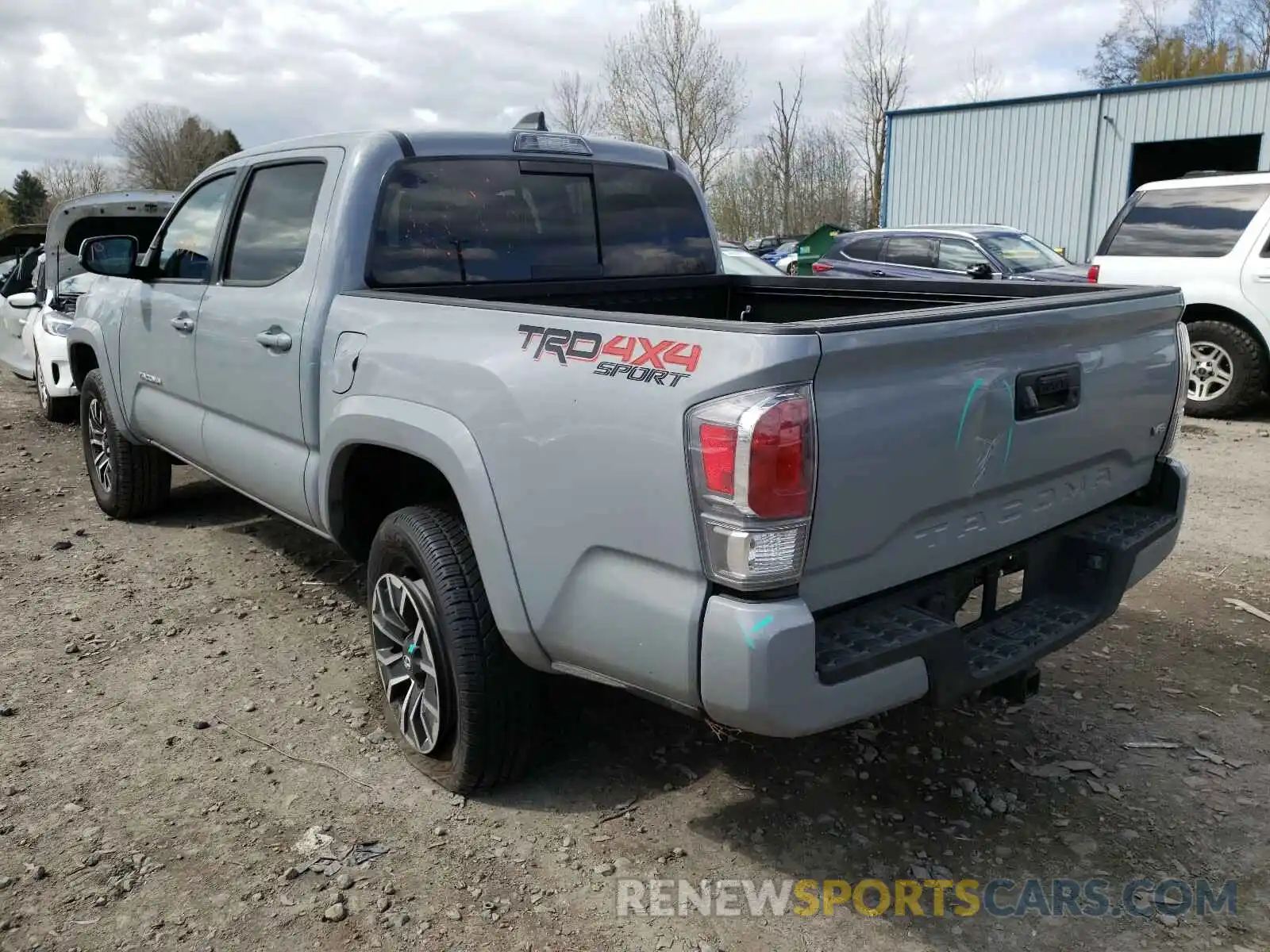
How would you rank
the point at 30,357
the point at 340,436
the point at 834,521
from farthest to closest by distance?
1. the point at 30,357
2. the point at 340,436
3. the point at 834,521

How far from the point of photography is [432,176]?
3.64m

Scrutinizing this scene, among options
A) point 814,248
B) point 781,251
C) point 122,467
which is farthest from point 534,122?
point 781,251

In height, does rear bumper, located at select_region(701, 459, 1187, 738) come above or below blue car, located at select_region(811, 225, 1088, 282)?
below

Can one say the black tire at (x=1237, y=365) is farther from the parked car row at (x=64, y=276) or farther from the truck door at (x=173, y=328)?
the parked car row at (x=64, y=276)

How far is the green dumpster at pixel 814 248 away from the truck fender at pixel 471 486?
10867mm

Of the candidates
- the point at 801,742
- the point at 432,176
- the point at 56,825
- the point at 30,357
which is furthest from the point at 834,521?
the point at 30,357

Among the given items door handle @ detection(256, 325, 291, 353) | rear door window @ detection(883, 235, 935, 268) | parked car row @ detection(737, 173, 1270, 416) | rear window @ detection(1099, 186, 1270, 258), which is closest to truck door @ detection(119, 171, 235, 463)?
door handle @ detection(256, 325, 291, 353)

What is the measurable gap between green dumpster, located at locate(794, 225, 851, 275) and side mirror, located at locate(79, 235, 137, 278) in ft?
31.9

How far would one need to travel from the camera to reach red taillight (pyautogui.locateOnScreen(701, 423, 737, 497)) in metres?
2.12

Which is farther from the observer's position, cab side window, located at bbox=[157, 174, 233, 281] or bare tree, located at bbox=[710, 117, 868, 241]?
bare tree, located at bbox=[710, 117, 868, 241]

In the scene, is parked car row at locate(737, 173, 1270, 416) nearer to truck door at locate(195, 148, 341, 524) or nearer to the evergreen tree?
truck door at locate(195, 148, 341, 524)

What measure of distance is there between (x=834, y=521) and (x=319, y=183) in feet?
7.94

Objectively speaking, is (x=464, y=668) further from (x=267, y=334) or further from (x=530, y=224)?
(x=530, y=224)

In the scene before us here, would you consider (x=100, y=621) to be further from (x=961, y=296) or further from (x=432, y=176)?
(x=961, y=296)
